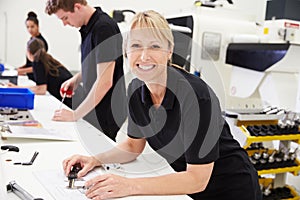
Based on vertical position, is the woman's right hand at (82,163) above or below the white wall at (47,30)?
below

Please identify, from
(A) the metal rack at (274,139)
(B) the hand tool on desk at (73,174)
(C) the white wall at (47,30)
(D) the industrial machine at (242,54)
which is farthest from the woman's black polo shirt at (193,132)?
(C) the white wall at (47,30)

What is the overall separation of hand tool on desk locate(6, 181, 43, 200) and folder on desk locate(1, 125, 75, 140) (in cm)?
44

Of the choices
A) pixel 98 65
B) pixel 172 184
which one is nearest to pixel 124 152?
pixel 172 184

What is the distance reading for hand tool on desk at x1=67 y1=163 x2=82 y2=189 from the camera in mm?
886

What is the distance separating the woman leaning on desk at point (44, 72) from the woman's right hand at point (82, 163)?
4.99 ft

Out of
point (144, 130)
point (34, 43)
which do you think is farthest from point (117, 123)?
point (34, 43)

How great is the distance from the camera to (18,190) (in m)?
0.83

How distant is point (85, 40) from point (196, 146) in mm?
1064

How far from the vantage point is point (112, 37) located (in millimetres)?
1608

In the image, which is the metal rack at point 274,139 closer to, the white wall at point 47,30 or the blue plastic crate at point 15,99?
the blue plastic crate at point 15,99

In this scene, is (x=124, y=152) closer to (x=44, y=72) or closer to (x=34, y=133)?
(x=34, y=133)

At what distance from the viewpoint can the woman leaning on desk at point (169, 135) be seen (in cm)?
87

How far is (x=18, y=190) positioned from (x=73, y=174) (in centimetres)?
15

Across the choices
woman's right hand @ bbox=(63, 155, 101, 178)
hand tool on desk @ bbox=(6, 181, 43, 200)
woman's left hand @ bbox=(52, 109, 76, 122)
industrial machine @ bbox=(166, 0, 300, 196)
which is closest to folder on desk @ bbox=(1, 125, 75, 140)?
woman's left hand @ bbox=(52, 109, 76, 122)
